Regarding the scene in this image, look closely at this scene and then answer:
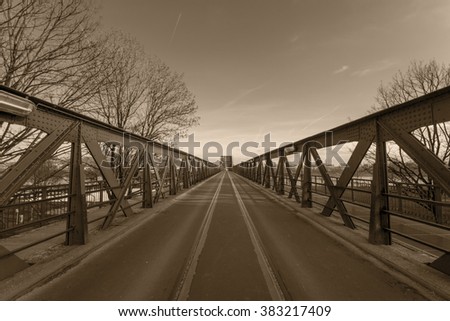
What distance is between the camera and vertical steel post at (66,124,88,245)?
4402 millimetres

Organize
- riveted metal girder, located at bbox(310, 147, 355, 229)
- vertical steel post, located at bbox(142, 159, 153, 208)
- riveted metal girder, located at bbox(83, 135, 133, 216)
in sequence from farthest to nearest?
vertical steel post, located at bbox(142, 159, 153, 208) → riveted metal girder, located at bbox(310, 147, 355, 229) → riveted metal girder, located at bbox(83, 135, 133, 216)

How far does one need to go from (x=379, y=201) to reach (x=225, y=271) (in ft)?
11.7

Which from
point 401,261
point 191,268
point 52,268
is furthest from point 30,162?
point 401,261

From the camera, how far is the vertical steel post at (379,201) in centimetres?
439

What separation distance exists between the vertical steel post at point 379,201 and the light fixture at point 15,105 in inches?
251

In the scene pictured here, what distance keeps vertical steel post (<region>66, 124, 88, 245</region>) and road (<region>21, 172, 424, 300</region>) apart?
76 cm

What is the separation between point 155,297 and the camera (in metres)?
2.62

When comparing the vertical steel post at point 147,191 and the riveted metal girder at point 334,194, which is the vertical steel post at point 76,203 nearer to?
the vertical steel post at point 147,191

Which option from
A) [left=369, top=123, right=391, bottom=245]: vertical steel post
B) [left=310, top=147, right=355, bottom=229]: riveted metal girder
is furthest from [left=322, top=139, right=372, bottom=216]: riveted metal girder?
[left=369, top=123, right=391, bottom=245]: vertical steel post

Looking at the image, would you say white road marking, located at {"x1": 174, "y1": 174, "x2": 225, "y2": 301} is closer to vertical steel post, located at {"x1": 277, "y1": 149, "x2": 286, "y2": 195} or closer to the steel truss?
the steel truss

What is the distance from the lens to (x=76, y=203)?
14.7 ft

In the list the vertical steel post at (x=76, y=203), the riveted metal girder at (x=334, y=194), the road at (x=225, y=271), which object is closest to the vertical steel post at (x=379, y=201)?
the road at (x=225, y=271)

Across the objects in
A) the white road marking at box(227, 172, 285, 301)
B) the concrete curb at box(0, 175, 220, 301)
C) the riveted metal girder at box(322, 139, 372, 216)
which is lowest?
the white road marking at box(227, 172, 285, 301)

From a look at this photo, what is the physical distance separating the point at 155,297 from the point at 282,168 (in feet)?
37.4
